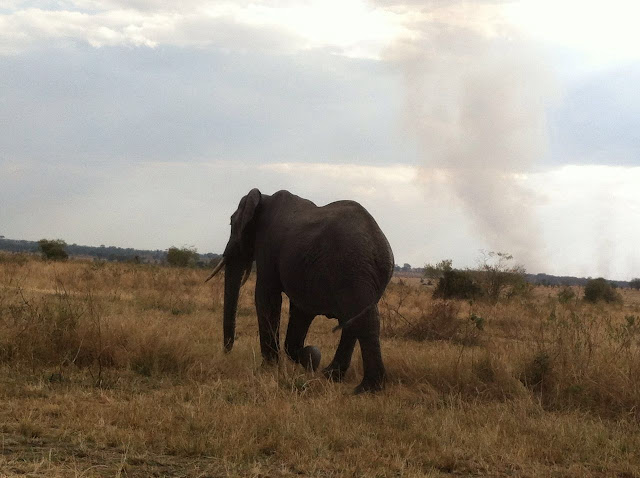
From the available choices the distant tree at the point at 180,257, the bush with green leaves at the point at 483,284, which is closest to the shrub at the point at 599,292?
the bush with green leaves at the point at 483,284

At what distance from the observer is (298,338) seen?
9.61m

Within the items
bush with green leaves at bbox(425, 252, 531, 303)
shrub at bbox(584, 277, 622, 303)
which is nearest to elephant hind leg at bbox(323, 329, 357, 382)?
bush with green leaves at bbox(425, 252, 531, 303)

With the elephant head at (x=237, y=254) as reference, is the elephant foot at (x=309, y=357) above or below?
below

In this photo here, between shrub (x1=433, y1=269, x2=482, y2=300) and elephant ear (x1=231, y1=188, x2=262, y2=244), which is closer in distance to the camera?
elephant ear (x1=231, y1=188, x2=262, y2=244)

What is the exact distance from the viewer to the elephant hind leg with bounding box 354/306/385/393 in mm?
8133

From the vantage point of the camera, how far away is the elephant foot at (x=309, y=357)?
930 cm

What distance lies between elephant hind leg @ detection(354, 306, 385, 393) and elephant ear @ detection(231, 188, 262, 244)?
8.09ft

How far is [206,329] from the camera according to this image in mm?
12953

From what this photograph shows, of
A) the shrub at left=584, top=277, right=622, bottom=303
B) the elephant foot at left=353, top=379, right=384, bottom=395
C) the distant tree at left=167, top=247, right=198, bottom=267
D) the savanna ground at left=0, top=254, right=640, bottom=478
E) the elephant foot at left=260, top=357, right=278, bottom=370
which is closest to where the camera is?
the savanna ground at left=0, top=254, right=640, bottom=478

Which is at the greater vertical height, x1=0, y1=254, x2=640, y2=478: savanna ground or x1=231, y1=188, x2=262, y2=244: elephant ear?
x1=231, y1=188, x2=262, y2=244: elephant ear

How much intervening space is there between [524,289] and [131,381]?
87.4 feet

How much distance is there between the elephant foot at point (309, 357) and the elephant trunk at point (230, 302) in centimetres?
127

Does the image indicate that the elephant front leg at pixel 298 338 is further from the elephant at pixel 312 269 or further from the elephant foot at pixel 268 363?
the elephant foot at pixel 268 363

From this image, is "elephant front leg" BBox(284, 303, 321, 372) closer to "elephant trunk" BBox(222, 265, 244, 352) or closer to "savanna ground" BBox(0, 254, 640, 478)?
"savanna ground" BBox(0, 254, 640, 478)
